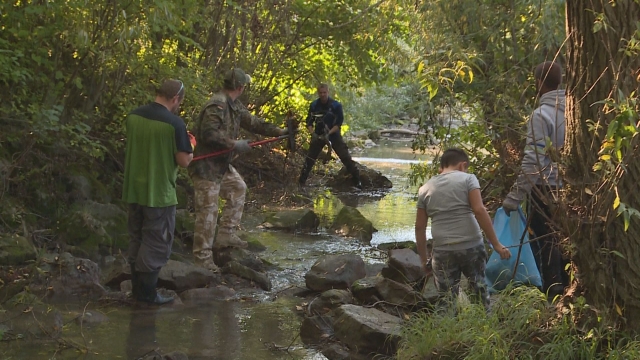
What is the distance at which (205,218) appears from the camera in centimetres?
845

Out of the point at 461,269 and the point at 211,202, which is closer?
the point at 461,269

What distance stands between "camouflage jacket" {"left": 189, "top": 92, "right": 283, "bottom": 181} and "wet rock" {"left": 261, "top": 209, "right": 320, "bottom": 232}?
10.5ft

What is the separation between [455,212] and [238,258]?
11.7 ft

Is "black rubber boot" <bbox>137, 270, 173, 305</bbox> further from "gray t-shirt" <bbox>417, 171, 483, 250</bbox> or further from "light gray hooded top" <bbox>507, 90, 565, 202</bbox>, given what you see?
"light gray hooded top" <bbox>507, 90, 565, 202</bbox>

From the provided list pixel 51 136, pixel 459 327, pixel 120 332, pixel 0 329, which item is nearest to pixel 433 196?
pixel 459 327

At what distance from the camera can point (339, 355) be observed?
237 inches

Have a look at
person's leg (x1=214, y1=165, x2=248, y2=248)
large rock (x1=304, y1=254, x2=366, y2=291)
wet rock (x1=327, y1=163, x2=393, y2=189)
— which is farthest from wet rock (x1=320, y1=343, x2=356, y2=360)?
wet rock (x1=327, y1=163, x2=393, y2=189)

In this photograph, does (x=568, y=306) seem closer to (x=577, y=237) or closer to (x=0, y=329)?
(x=577, y=237)

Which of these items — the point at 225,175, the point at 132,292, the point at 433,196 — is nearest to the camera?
the point at 433,196

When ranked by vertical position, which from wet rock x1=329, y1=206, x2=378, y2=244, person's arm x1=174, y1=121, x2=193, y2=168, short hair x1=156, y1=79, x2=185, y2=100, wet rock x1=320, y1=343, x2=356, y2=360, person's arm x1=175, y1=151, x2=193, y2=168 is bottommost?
wet rock x1=329, y1=206, x2=378, y2=244

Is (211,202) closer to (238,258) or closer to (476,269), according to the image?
(238,258)

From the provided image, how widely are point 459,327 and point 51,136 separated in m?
5.50

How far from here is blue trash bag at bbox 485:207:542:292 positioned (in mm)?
6289

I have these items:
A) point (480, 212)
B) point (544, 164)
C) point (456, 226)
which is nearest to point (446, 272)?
point (456, 226)
